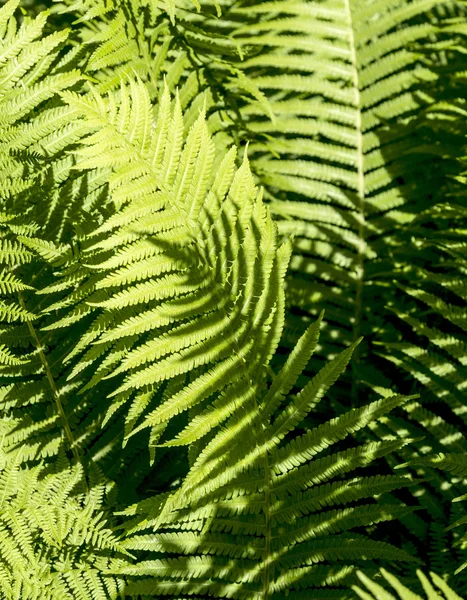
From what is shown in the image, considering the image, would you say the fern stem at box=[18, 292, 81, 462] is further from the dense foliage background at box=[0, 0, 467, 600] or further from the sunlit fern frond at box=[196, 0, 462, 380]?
the sunlit fern frond at box=[196, 0, 462, 380]

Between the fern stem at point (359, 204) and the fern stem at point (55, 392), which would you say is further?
the fern stem at point (359, 204)

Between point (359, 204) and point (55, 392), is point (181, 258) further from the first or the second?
point (359, 204)

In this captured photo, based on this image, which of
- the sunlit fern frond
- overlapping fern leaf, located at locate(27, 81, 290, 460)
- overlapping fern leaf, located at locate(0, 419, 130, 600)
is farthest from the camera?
the sunlit fern frond

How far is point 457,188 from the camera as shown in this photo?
1.80m

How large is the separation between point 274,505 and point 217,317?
1.30ft

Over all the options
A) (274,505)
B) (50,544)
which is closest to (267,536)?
(274,505)

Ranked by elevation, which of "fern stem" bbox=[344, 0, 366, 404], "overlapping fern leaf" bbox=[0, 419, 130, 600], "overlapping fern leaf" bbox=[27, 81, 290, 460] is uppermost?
"fern stem" bbox=[344, 0, 366, 404]

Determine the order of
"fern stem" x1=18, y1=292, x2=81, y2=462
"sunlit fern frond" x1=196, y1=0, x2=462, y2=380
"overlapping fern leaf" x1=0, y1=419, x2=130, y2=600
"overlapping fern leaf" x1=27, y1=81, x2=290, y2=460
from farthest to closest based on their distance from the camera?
"sunlit fern frond" x1=196, y1=0, x2=462, y2=380
"fern stem" x1=18, y1=292, x2=81, y2=462
"overlapping fern leaf" x1=0, y1=419, x2=130, y2=600
"overlapping fern leaf" x1=27, y1=81, x2=290, y2=460

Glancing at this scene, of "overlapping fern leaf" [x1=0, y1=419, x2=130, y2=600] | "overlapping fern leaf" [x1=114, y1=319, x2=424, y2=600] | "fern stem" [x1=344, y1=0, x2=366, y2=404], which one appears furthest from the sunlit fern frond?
"overlapping fern leaf" [x1=0, y1=419, x2=130, y2=600]

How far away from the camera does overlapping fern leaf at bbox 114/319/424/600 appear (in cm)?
113

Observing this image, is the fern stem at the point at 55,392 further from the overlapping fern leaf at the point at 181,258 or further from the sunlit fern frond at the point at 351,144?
the sunlit fern frond at the point at 351,144

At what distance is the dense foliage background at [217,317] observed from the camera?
43.6 inches

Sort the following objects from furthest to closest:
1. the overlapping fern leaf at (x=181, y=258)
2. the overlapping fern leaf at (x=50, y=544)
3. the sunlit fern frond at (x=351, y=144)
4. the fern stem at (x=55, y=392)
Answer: the sunlit fern frond at (x=351, y=144) → the fern stem at (x=55, y=392) → the overlapping fern leaf at (x=50, y=544) → the overlapping fern leaf at (x=181, y=258)

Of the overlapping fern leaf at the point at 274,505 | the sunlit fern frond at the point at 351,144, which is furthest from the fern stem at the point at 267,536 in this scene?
the sunlit fern frond at the point at 351,144
